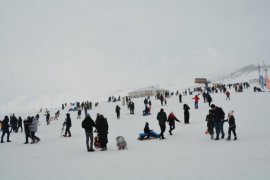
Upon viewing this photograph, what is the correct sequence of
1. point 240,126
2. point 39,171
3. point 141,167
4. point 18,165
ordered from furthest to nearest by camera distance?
1. point 240,126
2. point 18,165
3. point 39,171
4. point 141,167

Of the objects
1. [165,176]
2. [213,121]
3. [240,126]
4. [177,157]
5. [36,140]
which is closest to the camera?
[165,176]

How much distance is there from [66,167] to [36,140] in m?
10.9

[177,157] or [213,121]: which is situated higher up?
[213,121]

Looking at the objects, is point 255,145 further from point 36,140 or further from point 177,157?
point 36,140

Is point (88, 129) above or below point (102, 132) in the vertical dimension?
above

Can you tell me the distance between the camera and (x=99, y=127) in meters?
12.5

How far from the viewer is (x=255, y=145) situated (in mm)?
10672

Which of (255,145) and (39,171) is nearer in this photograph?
(39,171)

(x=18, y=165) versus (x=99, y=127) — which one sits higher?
(x=99, y=127)

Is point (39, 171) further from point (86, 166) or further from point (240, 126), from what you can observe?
point (240, 126)

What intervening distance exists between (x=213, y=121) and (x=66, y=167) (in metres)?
7.90

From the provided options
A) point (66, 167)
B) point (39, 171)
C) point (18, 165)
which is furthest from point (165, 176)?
point (18, 165)

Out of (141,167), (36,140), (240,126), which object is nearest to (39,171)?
(141,167)

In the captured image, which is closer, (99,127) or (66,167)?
(66,167)
